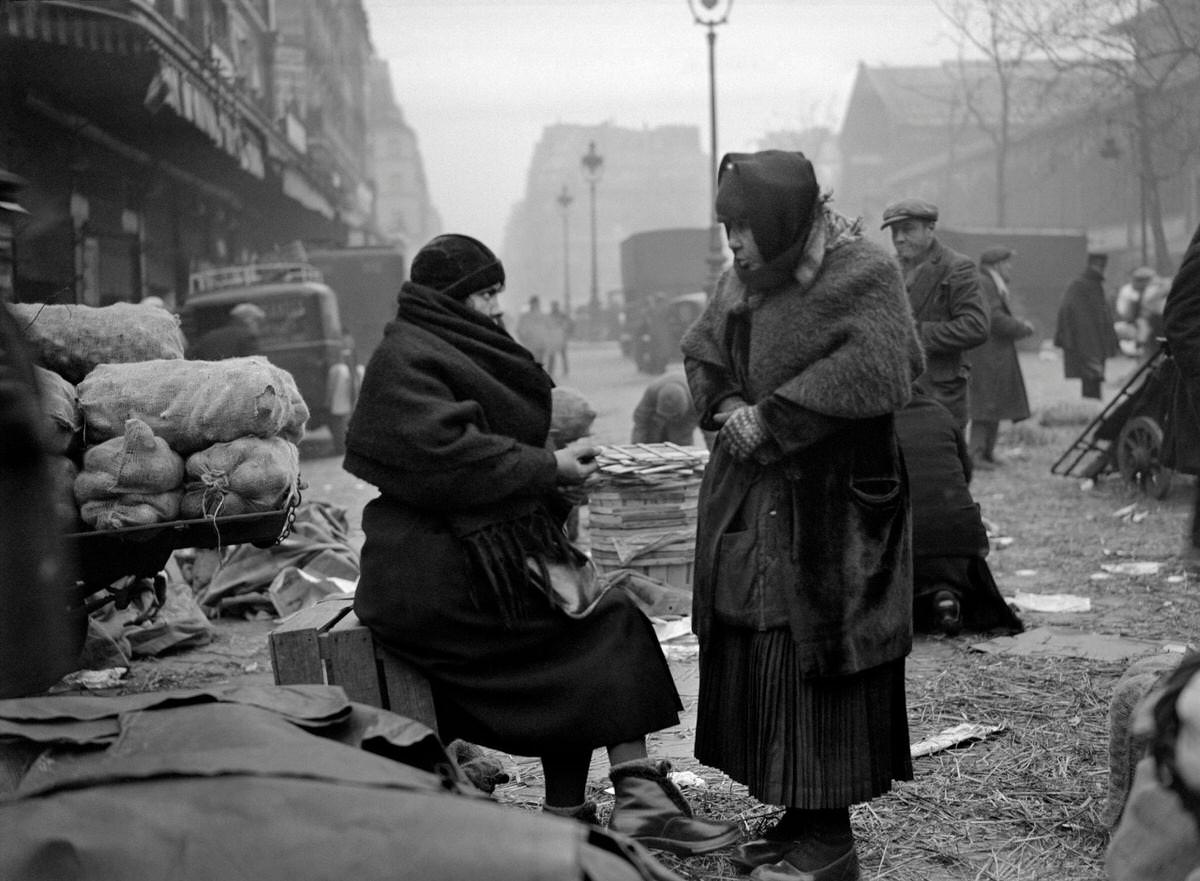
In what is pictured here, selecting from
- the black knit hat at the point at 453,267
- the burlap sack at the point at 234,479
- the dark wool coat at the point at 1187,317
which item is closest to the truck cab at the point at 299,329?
the burlap sack at the point at 234,479

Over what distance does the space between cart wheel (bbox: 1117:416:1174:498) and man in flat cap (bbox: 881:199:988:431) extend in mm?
2769

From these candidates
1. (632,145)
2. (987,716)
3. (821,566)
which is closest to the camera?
(821,566)

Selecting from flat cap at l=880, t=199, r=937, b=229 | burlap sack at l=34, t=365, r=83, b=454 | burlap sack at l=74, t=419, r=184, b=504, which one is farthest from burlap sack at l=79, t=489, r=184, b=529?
flat cap at l=880, t=199, r=937, b=229

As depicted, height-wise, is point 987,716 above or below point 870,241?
below

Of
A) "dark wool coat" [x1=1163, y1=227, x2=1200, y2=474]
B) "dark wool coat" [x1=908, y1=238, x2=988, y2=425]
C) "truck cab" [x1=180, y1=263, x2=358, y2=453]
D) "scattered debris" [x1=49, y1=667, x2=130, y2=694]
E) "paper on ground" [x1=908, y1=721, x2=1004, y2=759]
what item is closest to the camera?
"paper on ground" [x1=908, y1=721, x2=1004, y2=759]

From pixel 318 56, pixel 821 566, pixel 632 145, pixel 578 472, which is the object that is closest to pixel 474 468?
pixel 578 472

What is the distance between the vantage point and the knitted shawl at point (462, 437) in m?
3.42

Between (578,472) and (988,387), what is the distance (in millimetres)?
8721

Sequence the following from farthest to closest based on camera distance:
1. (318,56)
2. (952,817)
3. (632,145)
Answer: (632,145), (318,56), (952,817)

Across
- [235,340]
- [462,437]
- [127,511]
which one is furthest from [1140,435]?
[235,340]

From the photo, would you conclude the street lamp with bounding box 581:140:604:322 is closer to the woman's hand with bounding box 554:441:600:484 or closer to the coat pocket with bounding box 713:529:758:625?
the woman's hand with bounding box 554:441:600:484

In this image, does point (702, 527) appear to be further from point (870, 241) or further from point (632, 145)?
point (632, 145)

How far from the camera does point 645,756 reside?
3.76m

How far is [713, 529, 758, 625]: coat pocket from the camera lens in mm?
3520
